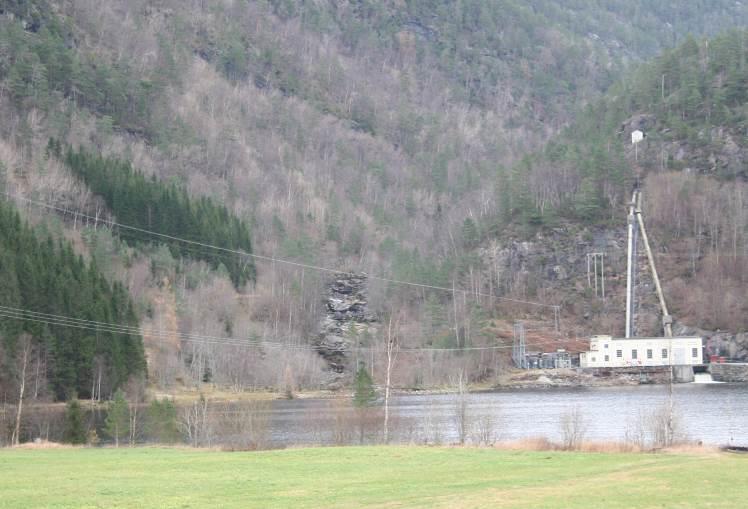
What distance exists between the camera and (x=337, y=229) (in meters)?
191

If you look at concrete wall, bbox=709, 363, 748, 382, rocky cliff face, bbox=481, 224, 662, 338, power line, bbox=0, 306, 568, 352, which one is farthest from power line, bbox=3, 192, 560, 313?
concrete wall, bbox=709, 363, 748, 382

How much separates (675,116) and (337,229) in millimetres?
60306

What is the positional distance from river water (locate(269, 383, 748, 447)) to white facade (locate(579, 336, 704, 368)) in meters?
4.49

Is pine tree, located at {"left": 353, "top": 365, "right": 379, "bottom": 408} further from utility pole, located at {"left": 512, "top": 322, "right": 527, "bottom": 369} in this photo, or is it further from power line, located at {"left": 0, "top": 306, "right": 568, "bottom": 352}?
utility pole, located at {"left": 512, "top": 322, "right": 527, "bottom": 369}

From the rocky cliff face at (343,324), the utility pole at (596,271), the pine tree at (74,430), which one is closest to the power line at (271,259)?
the rocky cliff face at (343,324)

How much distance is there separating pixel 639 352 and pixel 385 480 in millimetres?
101395

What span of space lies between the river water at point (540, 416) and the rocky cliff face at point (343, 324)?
20652 millimetres

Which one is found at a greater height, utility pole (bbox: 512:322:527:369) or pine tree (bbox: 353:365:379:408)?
utility pole (bbox: 512:322:527:369)

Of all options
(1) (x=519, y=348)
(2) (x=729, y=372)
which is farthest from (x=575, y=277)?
(2) (x=729, y=372)

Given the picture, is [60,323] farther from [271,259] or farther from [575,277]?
[575,277]

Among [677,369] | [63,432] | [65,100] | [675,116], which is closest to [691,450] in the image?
[63,432]

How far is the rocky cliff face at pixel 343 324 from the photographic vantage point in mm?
138000

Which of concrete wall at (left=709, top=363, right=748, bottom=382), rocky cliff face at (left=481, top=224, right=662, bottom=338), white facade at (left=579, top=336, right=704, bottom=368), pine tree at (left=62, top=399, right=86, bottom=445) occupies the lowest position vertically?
pine tree at (left=62, top=399, right=86, bottom=445)

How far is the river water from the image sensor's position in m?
61.8
